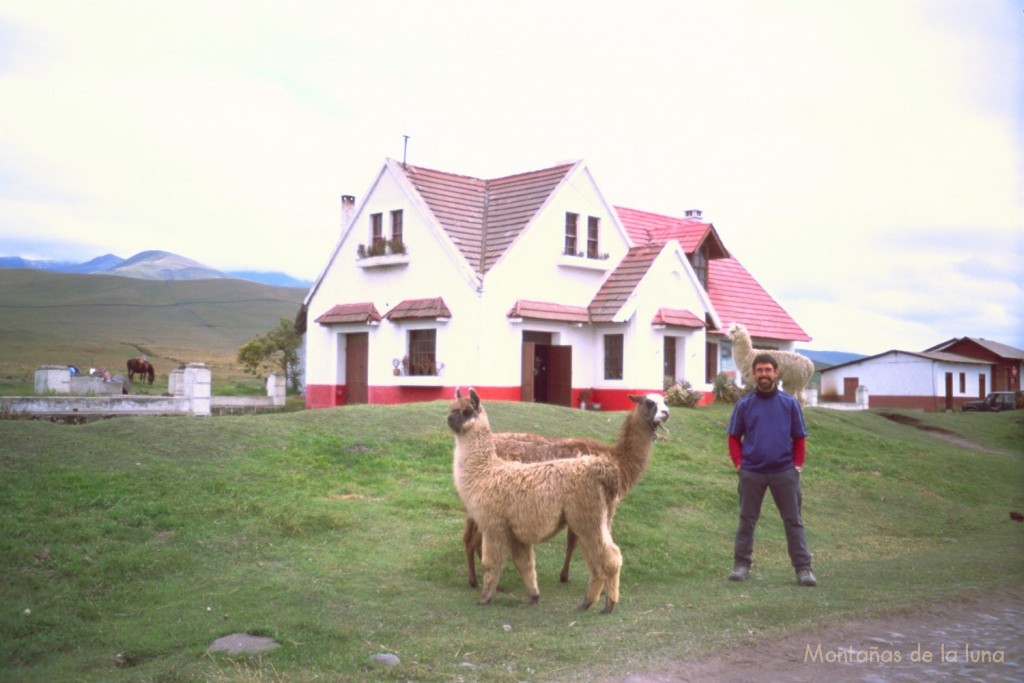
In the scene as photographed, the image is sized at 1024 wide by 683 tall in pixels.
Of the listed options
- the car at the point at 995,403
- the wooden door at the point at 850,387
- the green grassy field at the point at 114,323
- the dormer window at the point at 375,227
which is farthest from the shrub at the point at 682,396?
the wooden door at the point at 850,387

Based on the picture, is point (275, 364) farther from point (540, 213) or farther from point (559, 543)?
point (559, 543)

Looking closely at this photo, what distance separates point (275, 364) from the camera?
48125mm

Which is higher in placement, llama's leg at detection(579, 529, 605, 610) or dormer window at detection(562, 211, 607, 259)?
dormer window at detection(562, 211, 607, 259)

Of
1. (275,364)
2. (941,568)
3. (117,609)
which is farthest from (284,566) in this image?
(275,364)

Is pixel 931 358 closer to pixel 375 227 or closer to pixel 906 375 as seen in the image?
pixel 906 375

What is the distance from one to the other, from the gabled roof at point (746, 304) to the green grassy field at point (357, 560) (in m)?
18.6

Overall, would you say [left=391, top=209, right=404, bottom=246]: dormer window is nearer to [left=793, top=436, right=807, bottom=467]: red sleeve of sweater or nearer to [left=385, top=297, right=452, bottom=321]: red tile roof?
[left=385, top=297, right=452, bottom=321]: red tile roof

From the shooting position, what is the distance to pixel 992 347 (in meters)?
53.9

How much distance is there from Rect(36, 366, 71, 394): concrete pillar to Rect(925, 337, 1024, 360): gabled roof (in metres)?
46.0

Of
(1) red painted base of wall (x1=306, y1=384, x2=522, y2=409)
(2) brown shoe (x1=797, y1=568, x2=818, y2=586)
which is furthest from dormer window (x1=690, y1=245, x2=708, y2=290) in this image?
(2) brown shoe (x1=797, y1=568, x2=818, y2=586)

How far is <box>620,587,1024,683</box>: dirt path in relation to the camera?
6.70 metres

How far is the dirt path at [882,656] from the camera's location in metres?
6.70

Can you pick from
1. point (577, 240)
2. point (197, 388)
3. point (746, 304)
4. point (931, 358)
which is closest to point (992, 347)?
point (931, 358)

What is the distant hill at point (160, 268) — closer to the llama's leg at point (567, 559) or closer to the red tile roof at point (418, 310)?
the red tile roof at point (418, 310)
